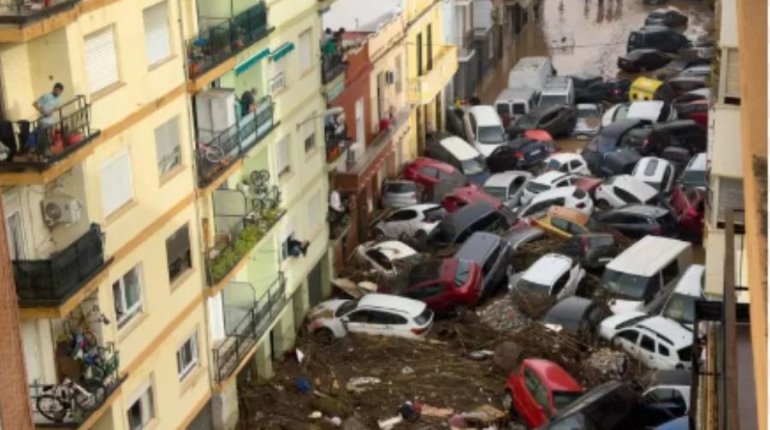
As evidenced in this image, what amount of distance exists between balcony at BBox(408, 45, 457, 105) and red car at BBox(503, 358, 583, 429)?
60.4 feet

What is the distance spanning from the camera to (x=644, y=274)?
108ft

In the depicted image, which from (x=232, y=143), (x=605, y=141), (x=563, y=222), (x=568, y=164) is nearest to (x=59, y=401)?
(x=232, y=143)

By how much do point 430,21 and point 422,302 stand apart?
18524 mm

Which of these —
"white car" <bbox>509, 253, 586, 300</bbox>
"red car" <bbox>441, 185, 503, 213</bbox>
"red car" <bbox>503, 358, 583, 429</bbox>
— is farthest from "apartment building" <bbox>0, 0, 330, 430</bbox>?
"red car" <bbox>441, 185, 503, 213</bbox>

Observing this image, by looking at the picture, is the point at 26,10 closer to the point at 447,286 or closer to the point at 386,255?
the point at 447,286

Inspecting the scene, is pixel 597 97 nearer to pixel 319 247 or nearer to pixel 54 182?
pixel 319 247

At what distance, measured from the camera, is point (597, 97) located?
2211 inches

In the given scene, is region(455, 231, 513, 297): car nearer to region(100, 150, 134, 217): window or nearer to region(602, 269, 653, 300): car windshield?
region(602, 269, 653, 300): car windshield

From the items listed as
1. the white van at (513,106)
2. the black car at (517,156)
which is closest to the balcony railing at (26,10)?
the black car at (517,156)

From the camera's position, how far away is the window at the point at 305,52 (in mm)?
31688

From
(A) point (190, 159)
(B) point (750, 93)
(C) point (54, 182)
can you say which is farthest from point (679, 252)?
(B) point (750, 93)

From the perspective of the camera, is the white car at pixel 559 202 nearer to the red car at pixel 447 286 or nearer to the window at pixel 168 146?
the red car at pixel 447 286

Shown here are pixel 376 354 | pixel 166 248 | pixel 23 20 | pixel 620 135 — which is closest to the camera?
pixel 23 20

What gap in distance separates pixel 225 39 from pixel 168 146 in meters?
3.32
